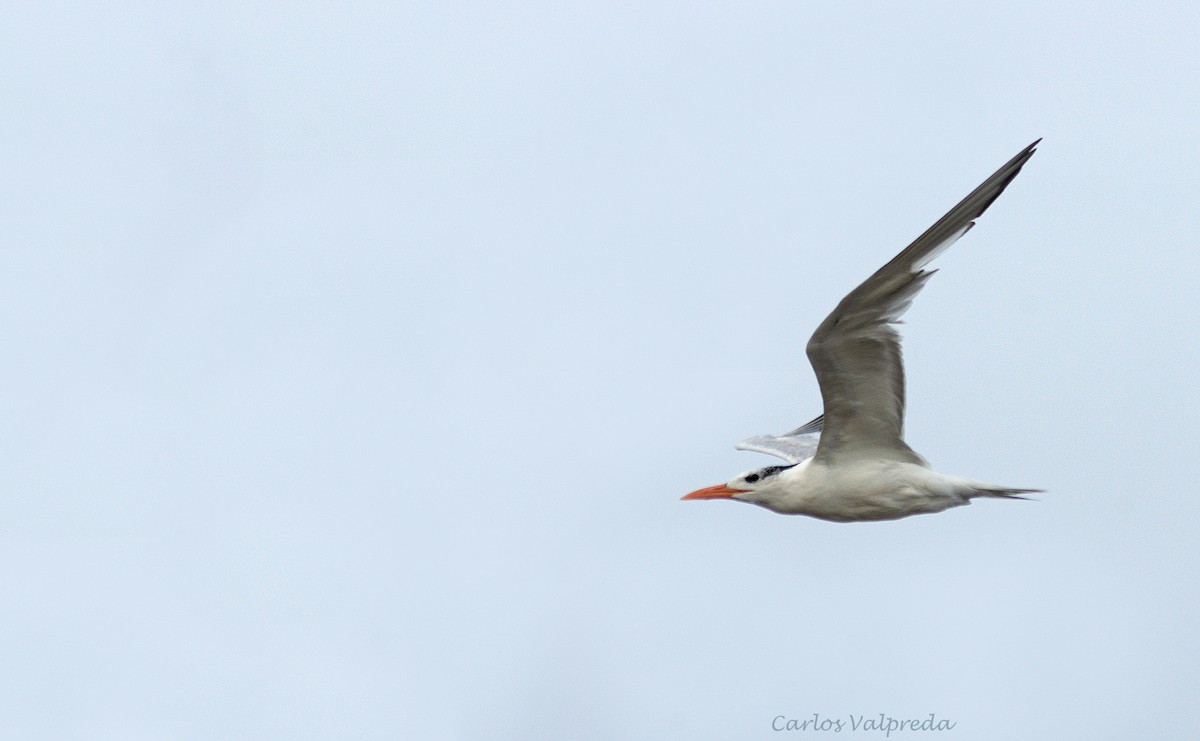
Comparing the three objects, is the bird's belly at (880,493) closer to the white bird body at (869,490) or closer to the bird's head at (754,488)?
the white bird body at (869,490)

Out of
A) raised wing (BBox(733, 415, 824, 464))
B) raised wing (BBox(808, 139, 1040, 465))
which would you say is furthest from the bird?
raised wing (BBox(733, 415, 824, 464))

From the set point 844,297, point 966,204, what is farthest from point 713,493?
point 966,204

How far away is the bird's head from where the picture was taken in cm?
1700

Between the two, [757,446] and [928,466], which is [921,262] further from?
[757,446]

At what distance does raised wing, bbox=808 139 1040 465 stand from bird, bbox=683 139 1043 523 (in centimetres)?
1

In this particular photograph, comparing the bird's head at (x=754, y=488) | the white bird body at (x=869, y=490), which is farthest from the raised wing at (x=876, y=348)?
the bird's head at (x=754, y=488)

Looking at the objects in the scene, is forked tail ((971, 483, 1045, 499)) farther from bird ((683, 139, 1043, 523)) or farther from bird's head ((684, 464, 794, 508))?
bird's head ((684, 464, 794, 508))

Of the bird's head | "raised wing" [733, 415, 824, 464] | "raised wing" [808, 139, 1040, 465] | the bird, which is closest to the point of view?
"raised wing" [808, 139, 1040, 465]

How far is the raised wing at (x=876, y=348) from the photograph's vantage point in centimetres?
1446

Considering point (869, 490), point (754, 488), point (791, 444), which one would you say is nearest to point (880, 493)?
point (869, 490)

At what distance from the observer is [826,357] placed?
15.7 metres

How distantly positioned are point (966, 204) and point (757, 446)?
6.84m

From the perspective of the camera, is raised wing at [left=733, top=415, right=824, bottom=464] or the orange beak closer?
the orange beak

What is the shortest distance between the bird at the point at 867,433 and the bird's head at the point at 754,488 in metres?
0.01
